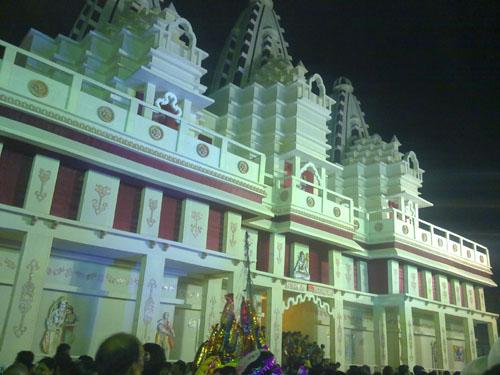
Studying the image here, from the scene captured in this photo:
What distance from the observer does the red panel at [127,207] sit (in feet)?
42.8

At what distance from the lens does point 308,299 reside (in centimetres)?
1808

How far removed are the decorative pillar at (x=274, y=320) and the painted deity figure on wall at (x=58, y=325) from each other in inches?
264

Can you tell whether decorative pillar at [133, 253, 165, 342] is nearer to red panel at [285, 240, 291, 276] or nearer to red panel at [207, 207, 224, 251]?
red panel at [207, 207, 224, 251]

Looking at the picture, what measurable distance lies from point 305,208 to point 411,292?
9321 mm

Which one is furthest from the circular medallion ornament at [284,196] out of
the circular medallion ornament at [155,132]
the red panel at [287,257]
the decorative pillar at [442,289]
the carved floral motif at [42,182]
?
the decorative pillar at [442,289]

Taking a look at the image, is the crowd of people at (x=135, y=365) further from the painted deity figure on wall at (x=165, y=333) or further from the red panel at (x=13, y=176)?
the painted deity figure on wall at (x=165, y=333)

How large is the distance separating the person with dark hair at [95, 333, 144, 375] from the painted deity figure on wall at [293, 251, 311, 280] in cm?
1579

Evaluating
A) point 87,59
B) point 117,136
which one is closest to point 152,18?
point 87,59

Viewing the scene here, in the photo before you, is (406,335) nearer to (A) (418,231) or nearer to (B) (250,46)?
(A) (418,231)

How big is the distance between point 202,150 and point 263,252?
5835 millimetres

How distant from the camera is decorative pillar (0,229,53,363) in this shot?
990 centimetres

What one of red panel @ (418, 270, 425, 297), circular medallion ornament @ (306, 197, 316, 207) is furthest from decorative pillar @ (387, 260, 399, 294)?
circular medallion ornament @ (306, 197, 316, 207)

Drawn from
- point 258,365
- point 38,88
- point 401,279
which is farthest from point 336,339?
point 258,365

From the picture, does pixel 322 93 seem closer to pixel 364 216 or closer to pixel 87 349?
pixel 364 216
